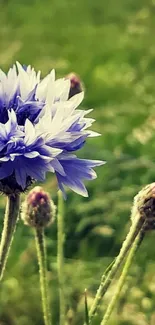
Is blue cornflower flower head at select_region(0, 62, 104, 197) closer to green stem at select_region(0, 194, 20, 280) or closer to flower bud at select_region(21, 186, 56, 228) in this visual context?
green stem at select_region(0, 194, 20, 280)

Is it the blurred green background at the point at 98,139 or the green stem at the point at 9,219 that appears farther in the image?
the blurred green background at the point at 98,139

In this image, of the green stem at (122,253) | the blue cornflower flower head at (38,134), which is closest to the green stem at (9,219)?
the blue cornflower flower head at (38,134)

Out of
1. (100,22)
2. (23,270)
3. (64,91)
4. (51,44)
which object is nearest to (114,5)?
(100,22)

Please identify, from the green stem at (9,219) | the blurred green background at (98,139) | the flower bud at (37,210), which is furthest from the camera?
the blurred green background at (98,139)

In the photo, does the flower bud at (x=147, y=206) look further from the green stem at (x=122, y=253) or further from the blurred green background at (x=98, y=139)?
the blurred green background at (x=98, y=139)

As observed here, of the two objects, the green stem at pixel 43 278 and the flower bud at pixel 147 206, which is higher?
the flower bud at pixel 147 206

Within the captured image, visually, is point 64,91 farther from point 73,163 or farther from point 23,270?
point 23,270

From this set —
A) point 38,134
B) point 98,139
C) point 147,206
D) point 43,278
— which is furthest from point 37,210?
point 98,139

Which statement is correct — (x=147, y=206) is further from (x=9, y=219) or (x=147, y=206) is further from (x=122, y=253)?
(x=9, y=219)
